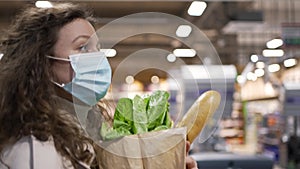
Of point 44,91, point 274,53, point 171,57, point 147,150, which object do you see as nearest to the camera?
point 147,150

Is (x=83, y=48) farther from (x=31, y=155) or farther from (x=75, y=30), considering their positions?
(x=31, y=155)

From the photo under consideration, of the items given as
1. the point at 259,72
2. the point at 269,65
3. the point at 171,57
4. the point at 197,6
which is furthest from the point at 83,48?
the point at 259,72

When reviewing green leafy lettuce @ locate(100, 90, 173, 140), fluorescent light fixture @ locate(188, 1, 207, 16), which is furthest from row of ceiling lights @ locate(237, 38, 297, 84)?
green leafy lettuce @ locate(100, 90, 173, 140)

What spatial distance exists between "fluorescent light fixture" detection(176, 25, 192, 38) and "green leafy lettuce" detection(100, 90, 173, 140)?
0.59 feet

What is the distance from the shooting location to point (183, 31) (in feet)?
4.03

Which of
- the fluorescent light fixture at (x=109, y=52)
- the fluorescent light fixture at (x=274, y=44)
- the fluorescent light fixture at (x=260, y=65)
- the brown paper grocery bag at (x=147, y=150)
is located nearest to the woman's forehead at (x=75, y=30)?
the fluorescent light fixture at (x=109, y=52)

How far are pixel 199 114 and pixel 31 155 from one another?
1.53ft

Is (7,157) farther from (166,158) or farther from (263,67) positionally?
(263,67)

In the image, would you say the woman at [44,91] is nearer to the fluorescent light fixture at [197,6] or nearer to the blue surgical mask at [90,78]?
the blue surgical mask at [90,78]

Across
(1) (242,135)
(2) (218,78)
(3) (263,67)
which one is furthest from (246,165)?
(1) (242,135)

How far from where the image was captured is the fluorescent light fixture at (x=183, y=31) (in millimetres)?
1210

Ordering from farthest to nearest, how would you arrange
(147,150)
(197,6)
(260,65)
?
(260,65) → (197,6) → (147,150)

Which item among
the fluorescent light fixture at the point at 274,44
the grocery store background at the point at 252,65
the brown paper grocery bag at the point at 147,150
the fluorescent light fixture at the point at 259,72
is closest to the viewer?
the brown paper grocery bag at the point at 147,150

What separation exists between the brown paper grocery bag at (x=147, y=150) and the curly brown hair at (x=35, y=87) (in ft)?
0.49
